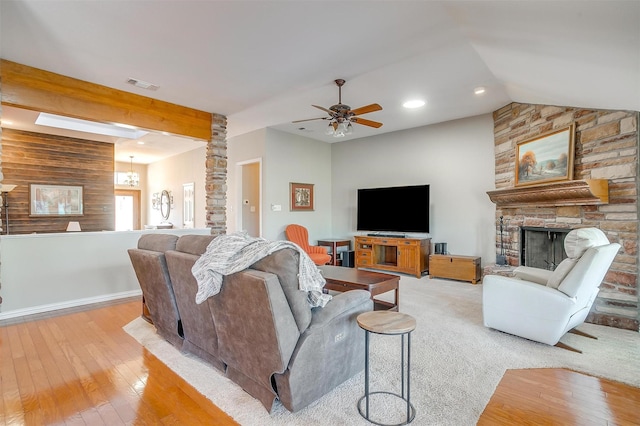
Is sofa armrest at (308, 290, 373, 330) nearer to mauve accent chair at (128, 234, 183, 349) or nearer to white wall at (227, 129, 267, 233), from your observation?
mauve accent chair at (128, 234, 183, 349)

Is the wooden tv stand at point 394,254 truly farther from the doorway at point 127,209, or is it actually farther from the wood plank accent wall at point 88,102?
the doorway at point 127,209

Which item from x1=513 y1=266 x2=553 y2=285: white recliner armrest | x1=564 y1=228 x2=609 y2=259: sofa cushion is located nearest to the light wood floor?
x1=564 y1=228 x2=609 y2=259: sofa cushion

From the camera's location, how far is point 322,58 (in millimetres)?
3277

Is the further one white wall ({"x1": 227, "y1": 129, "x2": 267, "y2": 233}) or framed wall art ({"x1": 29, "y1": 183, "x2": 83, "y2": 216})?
white wall ({"x1": 227, "y1": 129, "x2": 267, "y2": 233})

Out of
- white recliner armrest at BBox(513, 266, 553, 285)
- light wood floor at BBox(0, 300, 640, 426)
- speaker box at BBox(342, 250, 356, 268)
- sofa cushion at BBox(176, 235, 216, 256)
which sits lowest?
light wood floor at BBox(0, 300, 640, 426)

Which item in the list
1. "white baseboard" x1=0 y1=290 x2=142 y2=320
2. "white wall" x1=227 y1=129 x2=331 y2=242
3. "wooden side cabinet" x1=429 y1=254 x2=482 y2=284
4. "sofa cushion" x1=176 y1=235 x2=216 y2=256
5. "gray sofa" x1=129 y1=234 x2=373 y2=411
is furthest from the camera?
"white wall" x1=227 y1=129 x2=331 y2=242

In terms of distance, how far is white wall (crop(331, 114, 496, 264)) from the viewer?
5.28m

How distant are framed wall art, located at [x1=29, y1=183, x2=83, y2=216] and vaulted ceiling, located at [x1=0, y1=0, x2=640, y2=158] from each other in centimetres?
344

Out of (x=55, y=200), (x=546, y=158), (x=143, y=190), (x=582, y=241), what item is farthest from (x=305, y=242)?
(x=143, y=190)

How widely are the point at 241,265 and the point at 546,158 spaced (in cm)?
402

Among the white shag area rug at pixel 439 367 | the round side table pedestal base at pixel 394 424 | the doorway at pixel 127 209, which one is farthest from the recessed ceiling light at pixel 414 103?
the doorway at pixel 127 209

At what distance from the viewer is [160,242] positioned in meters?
2.80

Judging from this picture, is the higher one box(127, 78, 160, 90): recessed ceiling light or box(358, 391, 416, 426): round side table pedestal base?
box(127, 78, 160, 90): recessed ceiling light

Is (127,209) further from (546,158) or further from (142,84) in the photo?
(546,158)
